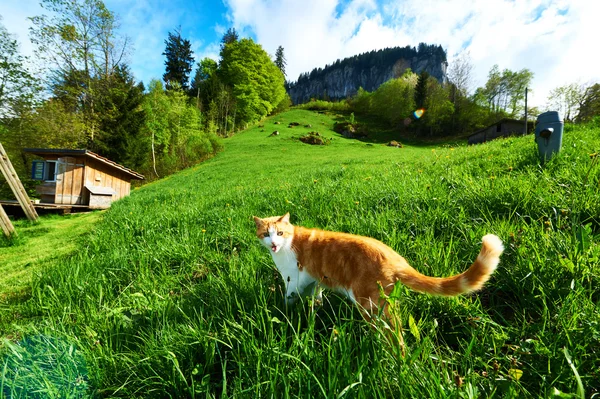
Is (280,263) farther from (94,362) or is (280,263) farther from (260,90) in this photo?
(260,90)

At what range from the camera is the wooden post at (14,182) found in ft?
28.6

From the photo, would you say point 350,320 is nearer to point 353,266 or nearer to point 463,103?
point 353,266

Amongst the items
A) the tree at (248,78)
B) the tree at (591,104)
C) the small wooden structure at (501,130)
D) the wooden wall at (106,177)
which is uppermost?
the tree at (248,78)

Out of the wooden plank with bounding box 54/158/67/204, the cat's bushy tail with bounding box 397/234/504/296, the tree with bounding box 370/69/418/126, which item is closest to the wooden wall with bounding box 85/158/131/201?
the wooden plank with bounding box 54/158/67/204

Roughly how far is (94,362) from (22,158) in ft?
95.1

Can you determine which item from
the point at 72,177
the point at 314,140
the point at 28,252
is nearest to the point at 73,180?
the point at 72,177

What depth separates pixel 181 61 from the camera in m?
53.5

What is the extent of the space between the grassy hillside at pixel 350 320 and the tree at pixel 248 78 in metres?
48.1

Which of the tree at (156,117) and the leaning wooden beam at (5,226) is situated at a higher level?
the tree at (156,117)

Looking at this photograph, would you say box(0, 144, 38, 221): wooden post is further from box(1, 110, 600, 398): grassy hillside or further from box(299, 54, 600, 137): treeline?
box(299, 54, 600, 137): treeline

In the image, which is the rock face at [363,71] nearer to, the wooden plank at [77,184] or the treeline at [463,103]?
the treeline at [463,103]

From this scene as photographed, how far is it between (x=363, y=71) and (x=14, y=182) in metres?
182

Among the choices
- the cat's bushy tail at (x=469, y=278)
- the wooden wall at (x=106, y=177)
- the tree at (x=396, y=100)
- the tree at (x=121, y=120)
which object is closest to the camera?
the cat's bushy tail at (x=469, y=278)

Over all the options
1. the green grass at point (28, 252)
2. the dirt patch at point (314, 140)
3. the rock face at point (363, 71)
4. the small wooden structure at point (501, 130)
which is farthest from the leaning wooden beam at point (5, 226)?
the rock face at point (363, 71)
